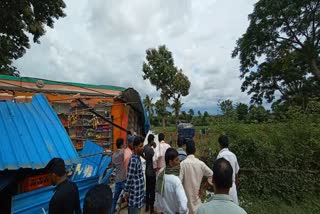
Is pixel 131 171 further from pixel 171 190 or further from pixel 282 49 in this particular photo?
pixel 282 49

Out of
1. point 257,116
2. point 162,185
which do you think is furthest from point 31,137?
point 257,116

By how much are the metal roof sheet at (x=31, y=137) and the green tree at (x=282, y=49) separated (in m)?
19.9

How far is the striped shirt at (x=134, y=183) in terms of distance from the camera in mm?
4246

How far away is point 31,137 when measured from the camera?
12.0ft

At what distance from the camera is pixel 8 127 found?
364cm

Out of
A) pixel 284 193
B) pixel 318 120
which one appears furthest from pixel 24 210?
pixel 318 120

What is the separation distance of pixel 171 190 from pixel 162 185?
0.14 m

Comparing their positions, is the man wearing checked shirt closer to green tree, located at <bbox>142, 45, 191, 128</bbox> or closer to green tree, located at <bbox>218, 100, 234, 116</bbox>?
green tree, located at <bbox>218, 100, 234, 116</bbox>

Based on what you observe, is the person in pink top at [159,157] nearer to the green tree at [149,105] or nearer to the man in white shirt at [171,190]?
the man in white shirt at [171,190]

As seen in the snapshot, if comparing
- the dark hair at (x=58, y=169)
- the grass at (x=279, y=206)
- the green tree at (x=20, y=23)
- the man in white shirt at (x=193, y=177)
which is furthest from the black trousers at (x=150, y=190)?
the green tree at (x=20, y=23)

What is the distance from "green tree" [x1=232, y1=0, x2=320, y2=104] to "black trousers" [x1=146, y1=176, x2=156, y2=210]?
1799 centimetres

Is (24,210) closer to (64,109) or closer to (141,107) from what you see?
(64,109)

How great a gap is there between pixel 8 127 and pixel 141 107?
5.21 m

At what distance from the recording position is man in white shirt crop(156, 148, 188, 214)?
2.99 m
